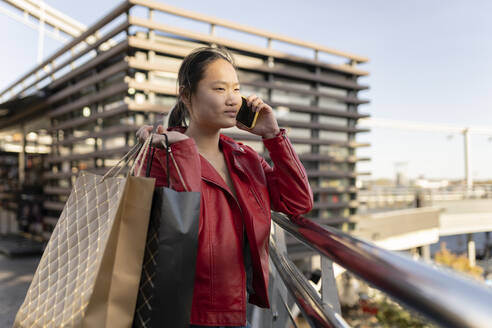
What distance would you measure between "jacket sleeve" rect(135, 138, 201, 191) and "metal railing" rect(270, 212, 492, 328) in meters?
0.31

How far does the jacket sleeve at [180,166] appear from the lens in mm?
→ 809

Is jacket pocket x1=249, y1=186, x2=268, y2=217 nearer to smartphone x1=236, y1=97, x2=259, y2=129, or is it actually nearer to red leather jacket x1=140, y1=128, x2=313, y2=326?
red leather jacket x1=140, y1=128, x2=313, y2=326

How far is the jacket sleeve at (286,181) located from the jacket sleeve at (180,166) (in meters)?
0.30

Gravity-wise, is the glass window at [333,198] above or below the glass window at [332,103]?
below

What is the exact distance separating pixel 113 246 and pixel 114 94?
13.1 ft

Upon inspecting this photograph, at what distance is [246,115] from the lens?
42.0 inches

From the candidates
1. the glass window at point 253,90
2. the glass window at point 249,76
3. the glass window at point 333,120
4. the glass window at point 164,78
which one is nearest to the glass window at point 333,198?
the glass window at point 333,120

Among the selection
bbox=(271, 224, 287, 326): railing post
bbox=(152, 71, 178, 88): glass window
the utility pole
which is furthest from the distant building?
the utility pole

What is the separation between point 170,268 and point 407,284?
0.42m

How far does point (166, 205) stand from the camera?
0.66 m

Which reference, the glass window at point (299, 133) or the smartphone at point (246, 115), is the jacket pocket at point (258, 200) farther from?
the glass window at point (299, 133)

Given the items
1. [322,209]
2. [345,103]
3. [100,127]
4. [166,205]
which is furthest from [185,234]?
[345,103]

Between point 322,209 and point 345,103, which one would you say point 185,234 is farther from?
point 345,103

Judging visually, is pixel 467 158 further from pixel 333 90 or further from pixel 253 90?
pixel 253 90
